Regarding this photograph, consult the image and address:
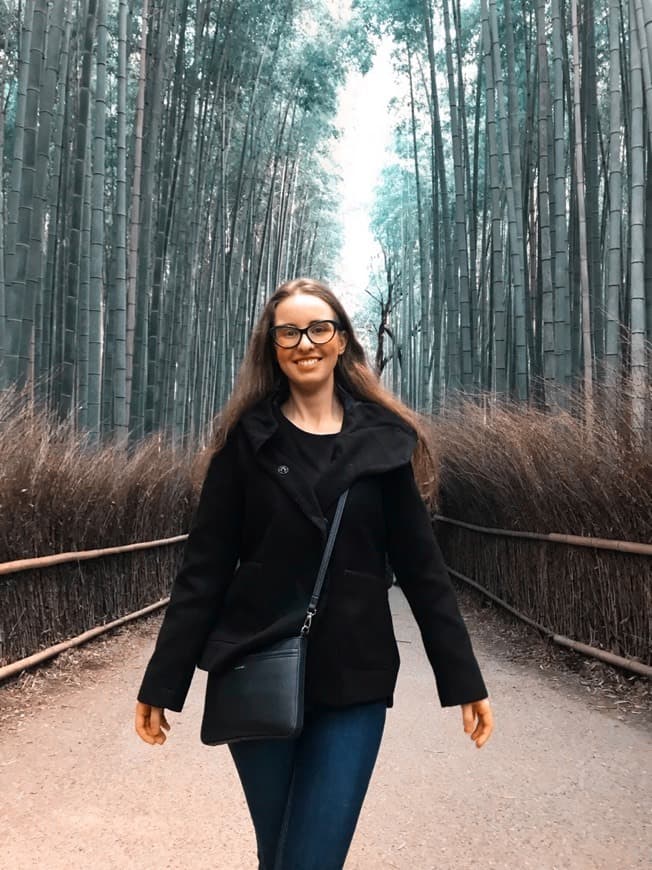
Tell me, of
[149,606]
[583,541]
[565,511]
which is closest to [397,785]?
[583,541]

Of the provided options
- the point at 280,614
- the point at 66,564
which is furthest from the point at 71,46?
the point at 280,614

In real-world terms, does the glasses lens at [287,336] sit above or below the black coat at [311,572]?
above

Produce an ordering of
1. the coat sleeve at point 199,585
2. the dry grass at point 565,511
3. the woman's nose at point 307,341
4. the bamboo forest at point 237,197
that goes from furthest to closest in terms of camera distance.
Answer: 1. the bamboo forest at point 237,197
2. the dry grass at point 565,511
3. the woman's nose at point 307,341
4. the coat sleeve at point 199,585

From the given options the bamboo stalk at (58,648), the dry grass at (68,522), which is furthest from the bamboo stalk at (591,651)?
the bamboo stalk at (58,648)

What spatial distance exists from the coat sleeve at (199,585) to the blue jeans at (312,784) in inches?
5.2

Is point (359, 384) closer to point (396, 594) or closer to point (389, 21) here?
point (396, 594)

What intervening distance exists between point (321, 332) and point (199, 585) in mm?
426

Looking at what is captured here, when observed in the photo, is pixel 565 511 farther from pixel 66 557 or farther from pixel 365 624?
pixel 365 624

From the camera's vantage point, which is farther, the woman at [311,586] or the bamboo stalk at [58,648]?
the bamboo stalk at [58,648]

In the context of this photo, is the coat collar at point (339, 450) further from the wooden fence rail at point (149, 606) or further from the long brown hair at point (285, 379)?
the wooden fence rail at point (149, 606)

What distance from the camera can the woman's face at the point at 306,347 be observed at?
4.40ft

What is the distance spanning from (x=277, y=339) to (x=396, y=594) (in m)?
6.67

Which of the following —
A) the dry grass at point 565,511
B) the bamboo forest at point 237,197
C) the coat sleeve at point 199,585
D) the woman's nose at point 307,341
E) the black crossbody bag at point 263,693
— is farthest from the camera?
the bamboo forest at point 237,197

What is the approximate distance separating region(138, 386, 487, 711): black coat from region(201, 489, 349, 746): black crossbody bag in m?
0.02
